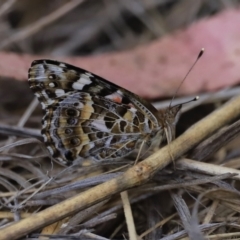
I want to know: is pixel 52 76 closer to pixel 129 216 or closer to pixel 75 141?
pixel 75 141

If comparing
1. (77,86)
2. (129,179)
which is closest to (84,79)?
(77,86)

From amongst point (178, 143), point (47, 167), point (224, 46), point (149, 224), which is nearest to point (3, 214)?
point (47, 167)

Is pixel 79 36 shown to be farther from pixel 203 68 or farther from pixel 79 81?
pixel 79 81

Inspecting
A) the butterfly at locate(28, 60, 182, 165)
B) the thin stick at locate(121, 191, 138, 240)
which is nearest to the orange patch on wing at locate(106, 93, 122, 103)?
the butterfly at locate(28, 60, 182, 165)

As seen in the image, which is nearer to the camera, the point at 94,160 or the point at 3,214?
the point at 3,214

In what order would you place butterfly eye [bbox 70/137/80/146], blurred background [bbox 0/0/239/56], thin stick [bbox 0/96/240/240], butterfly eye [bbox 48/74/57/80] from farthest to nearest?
blurred background [bbox 0/0/239/56] < butterfly eye [bbox 70/137/80/146] < butterfly eye [bbox 48/74/57/80] < thin stick [bbox 0/96/240/240]

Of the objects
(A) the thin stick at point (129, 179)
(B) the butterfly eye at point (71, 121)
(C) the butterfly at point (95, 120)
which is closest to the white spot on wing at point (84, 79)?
(C) the butterfly at point (95, 120)

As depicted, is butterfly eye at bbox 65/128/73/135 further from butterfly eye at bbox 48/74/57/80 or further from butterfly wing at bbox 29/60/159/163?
butterfly eye at bbox 48/74/57/80
